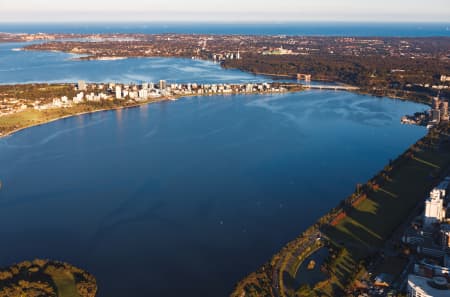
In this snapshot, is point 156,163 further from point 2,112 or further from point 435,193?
point 2,112

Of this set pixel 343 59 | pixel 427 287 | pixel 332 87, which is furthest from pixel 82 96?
pixel 343 59

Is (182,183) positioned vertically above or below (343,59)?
below

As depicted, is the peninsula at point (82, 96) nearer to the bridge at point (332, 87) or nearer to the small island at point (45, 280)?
the bridge at point (332, 87)

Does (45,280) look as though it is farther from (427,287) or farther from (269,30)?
(269,30)

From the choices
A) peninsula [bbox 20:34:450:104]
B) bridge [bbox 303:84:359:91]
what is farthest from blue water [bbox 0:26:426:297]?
peninsula [bbox 20:34:450:104]

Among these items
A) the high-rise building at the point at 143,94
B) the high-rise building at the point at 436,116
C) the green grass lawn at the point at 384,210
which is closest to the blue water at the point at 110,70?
the high-rise building at the point at 143,94

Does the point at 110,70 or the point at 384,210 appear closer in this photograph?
the point at 384,210

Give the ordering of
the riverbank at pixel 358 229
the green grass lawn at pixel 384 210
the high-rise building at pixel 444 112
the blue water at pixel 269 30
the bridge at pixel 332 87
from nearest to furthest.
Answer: the riverbank at pixel 358 229
the green grass lawn at pixel 384 210
the high-rise building at pixel 444 112
the bridge at pixel 332 87
the blue water at pixel 269 30
